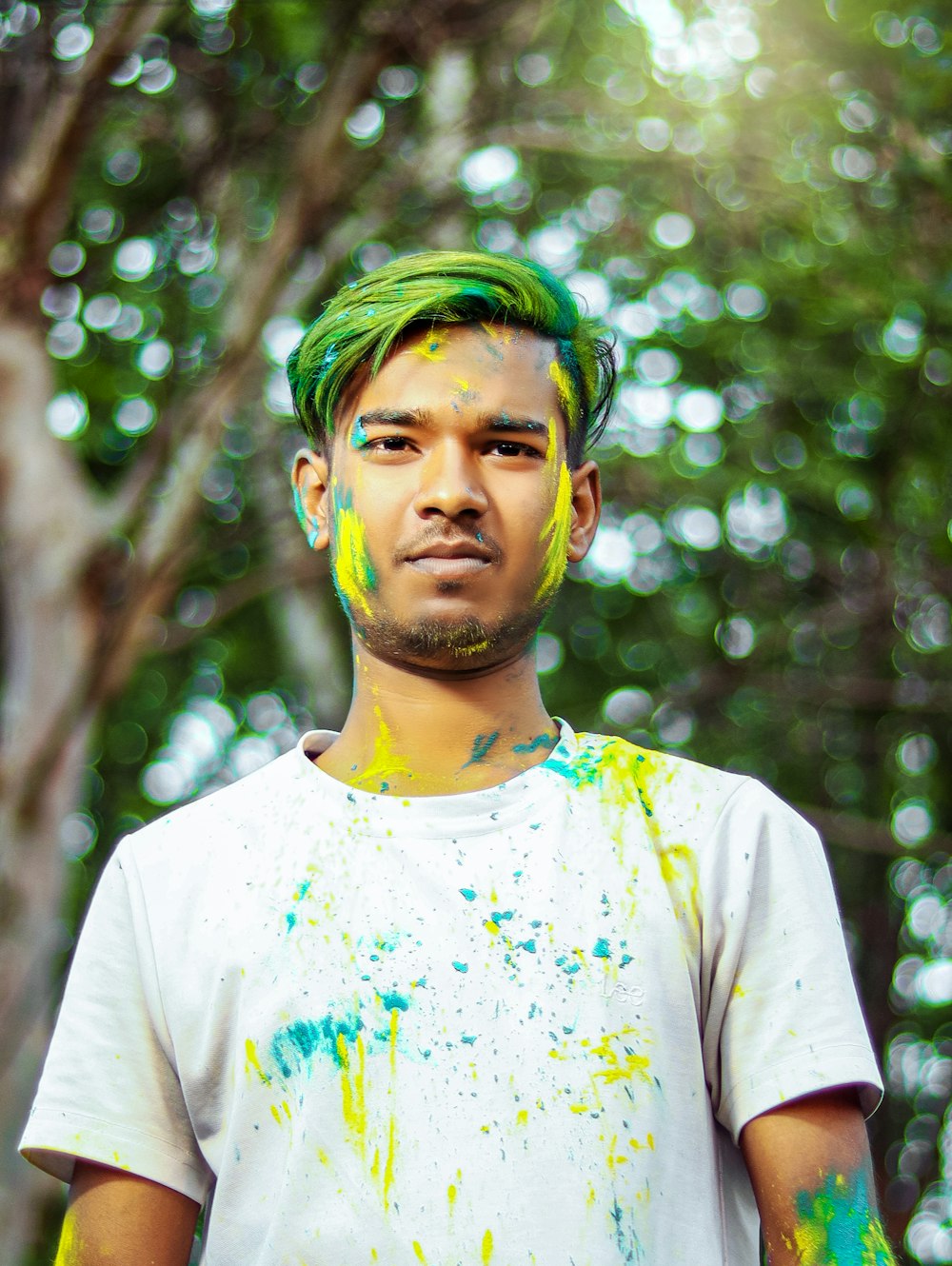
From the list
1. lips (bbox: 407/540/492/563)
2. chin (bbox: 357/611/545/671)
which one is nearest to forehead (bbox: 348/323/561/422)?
lips (bbox: 407/540/492/563)

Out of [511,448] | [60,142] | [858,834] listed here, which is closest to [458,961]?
[511,448]

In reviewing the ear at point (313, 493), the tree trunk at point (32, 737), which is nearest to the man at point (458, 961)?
the ear at point (313, 493)

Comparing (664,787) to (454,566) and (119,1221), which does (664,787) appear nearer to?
(454,566)

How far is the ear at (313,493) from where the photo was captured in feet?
8.40

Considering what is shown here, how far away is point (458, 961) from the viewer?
207 centimetres

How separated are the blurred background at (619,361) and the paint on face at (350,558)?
5.28 meters

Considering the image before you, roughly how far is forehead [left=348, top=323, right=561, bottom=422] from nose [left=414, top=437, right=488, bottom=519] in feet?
0.23

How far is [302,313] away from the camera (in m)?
10.5

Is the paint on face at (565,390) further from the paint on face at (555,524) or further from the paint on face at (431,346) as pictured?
the paint on face at (431,346)

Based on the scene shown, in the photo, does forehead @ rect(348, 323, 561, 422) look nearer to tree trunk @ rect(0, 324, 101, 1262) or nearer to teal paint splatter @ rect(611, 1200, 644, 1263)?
teal paint splatter @ rect(611, 1200, 644, 1263)

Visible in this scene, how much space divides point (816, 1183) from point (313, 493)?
1434 millimetres

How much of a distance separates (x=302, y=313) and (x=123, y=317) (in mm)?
1339

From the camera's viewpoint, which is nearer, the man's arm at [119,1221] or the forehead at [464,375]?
the man's arm at [119,1221]

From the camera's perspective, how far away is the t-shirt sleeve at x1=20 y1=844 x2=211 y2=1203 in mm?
2094
